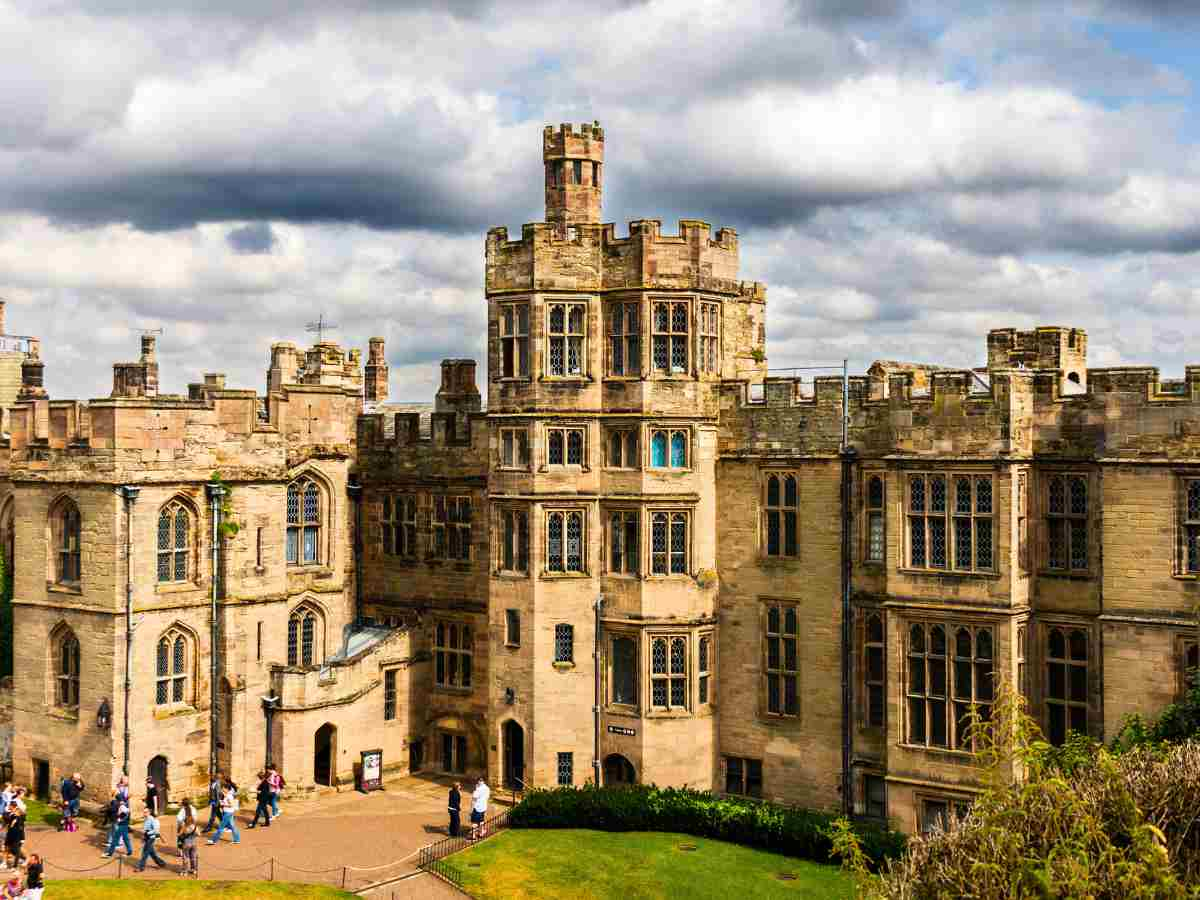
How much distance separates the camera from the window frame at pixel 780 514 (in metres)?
37.0

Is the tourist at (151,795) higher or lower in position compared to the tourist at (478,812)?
higher

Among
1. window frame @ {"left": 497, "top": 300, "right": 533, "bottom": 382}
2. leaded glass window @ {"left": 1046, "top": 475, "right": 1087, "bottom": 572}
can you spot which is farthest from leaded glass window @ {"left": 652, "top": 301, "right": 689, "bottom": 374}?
leaded glass window @ {"left": 1046, "top": 475, "right": 1087, "bottom": 572}

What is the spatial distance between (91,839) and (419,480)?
15.1 metres

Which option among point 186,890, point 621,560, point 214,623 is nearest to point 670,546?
point 621,560

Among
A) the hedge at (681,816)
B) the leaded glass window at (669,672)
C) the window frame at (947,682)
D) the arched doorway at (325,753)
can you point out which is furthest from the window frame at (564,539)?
the window frame at (947,682)

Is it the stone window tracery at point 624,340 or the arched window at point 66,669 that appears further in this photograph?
the arched window at point 66,669

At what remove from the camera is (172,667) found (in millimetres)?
37500

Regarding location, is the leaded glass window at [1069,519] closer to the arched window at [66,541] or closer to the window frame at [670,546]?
the window frame at [670,546]

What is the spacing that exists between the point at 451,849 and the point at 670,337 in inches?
621

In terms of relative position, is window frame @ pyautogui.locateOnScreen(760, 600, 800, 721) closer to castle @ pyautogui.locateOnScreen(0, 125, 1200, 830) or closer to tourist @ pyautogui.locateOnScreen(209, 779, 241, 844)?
castle @ pyautogui.locateOnScreen(0, 125, 1200, 830)

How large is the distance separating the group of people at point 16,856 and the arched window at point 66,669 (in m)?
2.87

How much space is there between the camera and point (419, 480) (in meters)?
43.2

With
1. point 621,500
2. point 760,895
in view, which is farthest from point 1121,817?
point 621,500

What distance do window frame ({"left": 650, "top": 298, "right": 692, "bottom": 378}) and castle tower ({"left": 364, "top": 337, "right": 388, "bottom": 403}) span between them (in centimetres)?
2840
